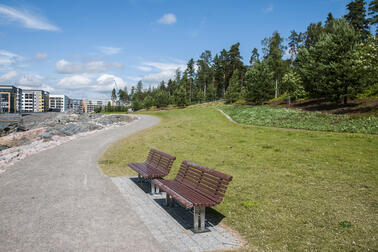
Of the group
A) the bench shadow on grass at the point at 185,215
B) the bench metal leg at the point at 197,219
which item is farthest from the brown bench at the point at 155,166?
the bench metal leg at the point at 197,219

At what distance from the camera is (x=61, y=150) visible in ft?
43.8

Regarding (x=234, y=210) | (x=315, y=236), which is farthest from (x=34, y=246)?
(x=315, y=236)

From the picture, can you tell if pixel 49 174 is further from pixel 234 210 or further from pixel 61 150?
pixel 234 210

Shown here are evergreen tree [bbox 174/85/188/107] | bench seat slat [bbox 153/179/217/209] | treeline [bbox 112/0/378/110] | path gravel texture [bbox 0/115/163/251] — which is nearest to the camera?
path gravel texture [bbox 0/115/163/251]

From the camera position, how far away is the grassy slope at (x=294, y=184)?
4547mm

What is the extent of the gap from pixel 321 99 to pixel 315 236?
106ft

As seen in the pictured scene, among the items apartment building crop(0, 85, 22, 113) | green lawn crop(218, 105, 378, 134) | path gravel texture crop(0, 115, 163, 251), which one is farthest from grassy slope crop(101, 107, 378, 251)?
apartment building crop(0, 85, 22, 113)

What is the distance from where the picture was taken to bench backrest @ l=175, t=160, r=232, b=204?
495 centimetres

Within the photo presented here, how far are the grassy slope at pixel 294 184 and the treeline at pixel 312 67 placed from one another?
12.7 metres

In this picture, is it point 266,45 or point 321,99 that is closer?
point 321,99

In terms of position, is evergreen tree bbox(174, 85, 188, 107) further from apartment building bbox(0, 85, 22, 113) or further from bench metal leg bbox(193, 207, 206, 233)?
apartment building bbox(0, 85, 22, 113)

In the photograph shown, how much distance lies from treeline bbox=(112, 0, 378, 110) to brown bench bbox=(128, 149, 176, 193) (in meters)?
19.5

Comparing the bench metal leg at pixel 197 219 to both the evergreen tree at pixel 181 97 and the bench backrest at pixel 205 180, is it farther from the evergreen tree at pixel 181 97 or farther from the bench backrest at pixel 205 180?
the evergreen tree at pixel 181 97

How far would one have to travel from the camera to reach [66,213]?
547cm
